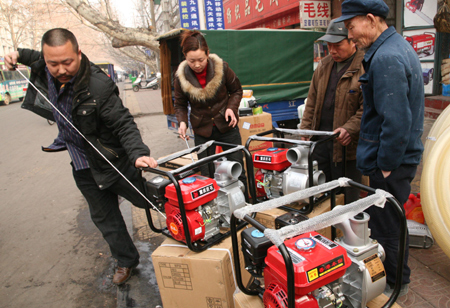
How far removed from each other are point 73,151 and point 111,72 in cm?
2252

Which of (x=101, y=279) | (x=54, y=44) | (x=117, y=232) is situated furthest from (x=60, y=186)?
(x=54, y=44)

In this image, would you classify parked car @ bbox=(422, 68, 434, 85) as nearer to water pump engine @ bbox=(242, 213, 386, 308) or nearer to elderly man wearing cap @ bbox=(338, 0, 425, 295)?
elderly man wearing cap @ bbox=(338, 0, 425, 295)

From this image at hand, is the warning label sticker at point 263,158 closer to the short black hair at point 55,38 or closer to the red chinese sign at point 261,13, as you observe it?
the short black hair at point 55,38

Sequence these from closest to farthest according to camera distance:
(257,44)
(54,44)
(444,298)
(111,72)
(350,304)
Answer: (350,304), (54,44), (444,298), (257,44), (111,72)

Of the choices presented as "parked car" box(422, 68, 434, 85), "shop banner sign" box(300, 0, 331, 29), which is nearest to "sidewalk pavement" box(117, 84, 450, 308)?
"parked car" box(422, 68, 434, 85)

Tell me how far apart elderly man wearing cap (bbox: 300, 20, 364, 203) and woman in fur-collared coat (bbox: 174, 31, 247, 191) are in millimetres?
781

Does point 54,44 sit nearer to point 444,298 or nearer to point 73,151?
point 73,151

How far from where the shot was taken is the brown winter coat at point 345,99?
2428 mm

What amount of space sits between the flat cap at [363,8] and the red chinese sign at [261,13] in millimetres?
8469

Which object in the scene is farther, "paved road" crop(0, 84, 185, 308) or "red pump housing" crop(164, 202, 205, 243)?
"paved road" crop(0, 84, 185, 308)

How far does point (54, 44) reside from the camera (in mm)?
2000

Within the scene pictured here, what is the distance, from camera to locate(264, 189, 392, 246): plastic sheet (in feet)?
3.95

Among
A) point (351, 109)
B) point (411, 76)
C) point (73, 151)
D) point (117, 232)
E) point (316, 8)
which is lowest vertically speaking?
point (117, 232)

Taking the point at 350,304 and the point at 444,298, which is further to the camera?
the point at 444,298
